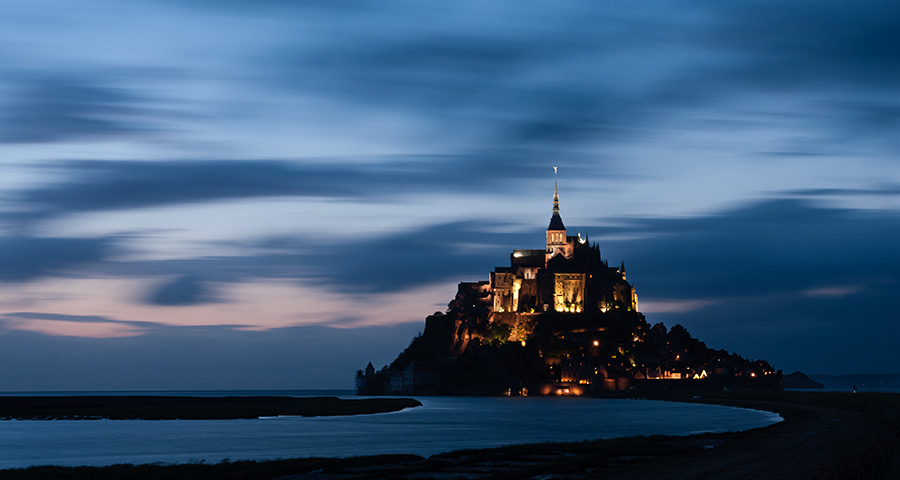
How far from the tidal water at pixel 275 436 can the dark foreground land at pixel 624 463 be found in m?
8.89

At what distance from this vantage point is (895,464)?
3181cm

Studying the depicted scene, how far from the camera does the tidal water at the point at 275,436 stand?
5288cm

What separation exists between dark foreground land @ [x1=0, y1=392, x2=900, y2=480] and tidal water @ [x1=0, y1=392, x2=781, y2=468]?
8.89 meters

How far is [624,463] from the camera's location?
1560 inches

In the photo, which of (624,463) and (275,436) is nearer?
(624,463)

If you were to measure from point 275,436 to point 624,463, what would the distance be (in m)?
35.5

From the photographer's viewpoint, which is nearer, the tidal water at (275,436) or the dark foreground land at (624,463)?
the dark foreground land at (624,463)

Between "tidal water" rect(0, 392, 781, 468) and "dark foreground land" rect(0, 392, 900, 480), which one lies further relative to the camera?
"tidal water" rect(0, 392, 781, 468)

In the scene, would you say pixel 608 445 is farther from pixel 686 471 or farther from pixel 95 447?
pixel 95 447

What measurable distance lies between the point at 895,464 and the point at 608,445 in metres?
18.7

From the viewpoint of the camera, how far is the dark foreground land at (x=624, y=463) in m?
34.7

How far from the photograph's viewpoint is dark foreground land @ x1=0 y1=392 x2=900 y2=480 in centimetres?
3472

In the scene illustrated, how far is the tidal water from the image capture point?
52.9 metres

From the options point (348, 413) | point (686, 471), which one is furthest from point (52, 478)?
point (348, 413)
